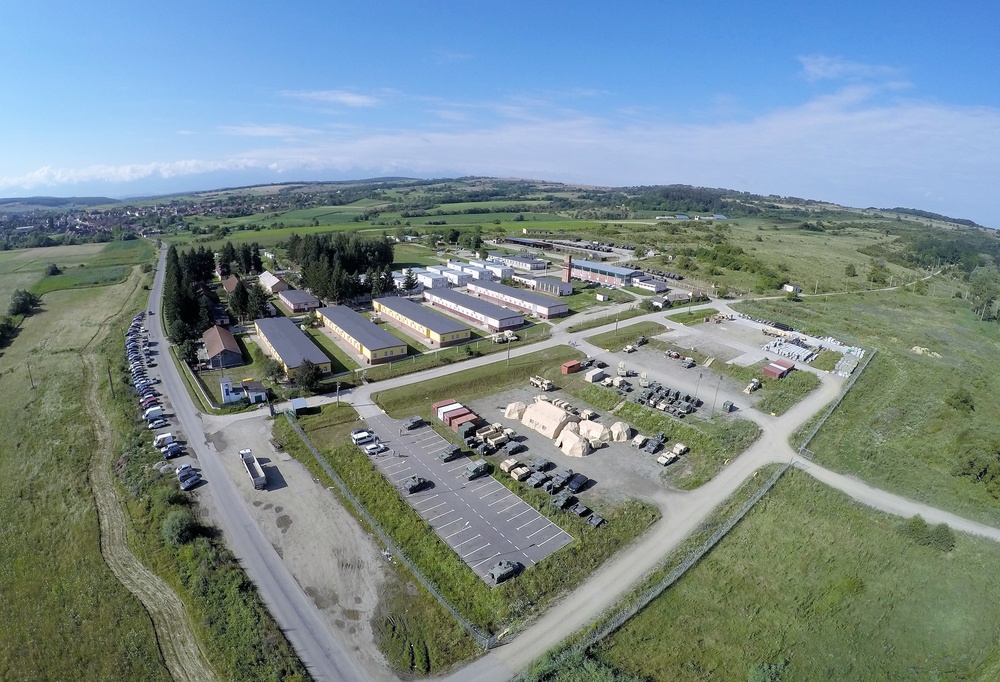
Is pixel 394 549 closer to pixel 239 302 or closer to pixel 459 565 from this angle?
pixel 459 565

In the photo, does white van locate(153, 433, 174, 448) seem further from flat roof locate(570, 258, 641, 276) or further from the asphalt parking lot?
flat roof locate(570, 258, 641, 276)

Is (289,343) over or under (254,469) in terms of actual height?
over

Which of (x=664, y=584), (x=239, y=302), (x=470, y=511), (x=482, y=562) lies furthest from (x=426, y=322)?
(x=664, y=584)

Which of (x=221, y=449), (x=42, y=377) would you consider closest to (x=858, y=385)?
(x=221, y=449)

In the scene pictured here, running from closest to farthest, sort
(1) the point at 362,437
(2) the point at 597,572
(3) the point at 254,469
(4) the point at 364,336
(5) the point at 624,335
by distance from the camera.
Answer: (2) the point at 597,572 → (3) the point at 254,469 → (1) the point at 362,437 → (4) the point at 364,336 → (5) the point at 624,335

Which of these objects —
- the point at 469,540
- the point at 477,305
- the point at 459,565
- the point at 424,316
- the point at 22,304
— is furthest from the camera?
Result: the point at 22,304

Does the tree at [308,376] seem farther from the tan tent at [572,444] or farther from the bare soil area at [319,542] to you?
the tan tent at [572,444]
